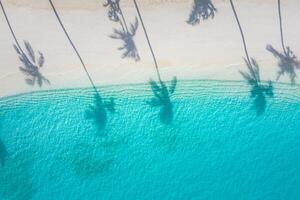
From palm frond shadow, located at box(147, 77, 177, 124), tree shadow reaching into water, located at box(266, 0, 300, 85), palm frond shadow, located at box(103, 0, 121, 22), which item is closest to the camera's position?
palm frond shadow, located at box(103, 0, 121, 22)

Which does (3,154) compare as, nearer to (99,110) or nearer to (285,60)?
(99,110)

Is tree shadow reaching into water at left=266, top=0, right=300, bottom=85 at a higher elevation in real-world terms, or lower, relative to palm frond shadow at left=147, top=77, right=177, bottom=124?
higher

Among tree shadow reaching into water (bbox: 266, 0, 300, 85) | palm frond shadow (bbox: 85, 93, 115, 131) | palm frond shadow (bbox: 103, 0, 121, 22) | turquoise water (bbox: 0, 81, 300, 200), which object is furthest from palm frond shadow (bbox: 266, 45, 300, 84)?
palm frond shadow (bbox: 85, 93, 115, 131)

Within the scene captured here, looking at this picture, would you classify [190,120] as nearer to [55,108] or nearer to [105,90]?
[105,90]

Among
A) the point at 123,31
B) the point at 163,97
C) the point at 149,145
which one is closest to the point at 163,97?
the point at 163,97

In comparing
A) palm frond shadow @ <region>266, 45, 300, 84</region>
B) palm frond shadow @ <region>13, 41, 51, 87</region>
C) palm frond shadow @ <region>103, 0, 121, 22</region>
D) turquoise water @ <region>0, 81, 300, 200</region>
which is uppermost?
palm frond shadow @ <region>103, 0, 121, 22</region>

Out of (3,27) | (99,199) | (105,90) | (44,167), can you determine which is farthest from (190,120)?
(3,27)

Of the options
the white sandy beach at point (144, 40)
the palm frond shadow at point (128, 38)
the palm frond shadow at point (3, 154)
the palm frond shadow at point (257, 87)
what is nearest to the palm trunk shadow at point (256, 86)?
the palm frond shadow at point (257, 87)

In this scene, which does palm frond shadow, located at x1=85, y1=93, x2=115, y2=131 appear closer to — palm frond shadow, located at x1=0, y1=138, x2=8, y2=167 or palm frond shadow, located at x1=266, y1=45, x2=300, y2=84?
palm frond shadow, located at x1=0, y1=138, x2=8, y2=167
